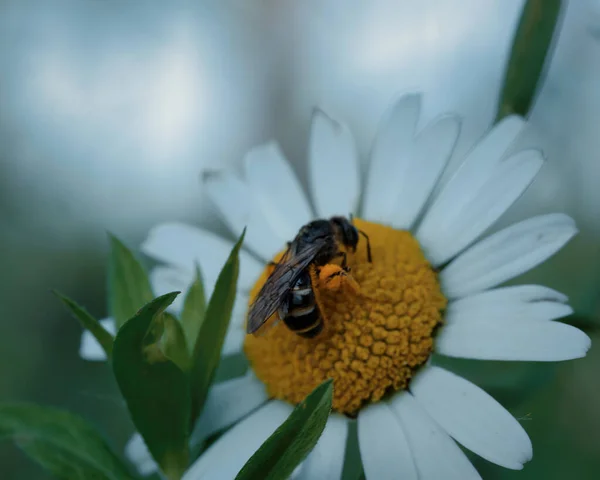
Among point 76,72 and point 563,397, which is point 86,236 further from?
point 563,397

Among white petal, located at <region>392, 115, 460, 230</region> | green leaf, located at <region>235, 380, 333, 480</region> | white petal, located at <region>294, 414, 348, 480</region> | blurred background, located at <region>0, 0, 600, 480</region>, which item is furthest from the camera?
blurred background, located at <region>0, 0, 600, 480</region>

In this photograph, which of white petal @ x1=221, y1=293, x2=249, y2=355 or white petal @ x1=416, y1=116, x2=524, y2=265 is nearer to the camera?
white petal @ x1=416, y1=116, x2=524, y2=265

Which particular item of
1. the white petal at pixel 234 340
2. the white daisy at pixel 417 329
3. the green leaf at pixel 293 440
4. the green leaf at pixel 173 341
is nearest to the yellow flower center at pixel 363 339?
the white daisy at pixel 417 329

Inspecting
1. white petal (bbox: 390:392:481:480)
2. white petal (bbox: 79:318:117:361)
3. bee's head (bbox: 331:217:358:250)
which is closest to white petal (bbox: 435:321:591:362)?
white petal (bbox: 390:392:481:480)

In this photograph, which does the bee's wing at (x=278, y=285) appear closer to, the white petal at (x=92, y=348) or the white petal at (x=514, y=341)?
the white petal at (x=514, y=341)

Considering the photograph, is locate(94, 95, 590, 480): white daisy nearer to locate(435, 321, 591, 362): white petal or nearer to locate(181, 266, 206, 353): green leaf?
locate(435, 321, 591, 362): white petal

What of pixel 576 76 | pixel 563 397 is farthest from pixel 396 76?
pixel 563 397

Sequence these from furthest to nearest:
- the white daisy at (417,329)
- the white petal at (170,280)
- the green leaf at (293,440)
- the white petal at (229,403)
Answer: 1. the white petal at (170,280)
2. the white petal at (229,403)
3. the white daisy at (417,329)
4. the green leaf at (293,440)
